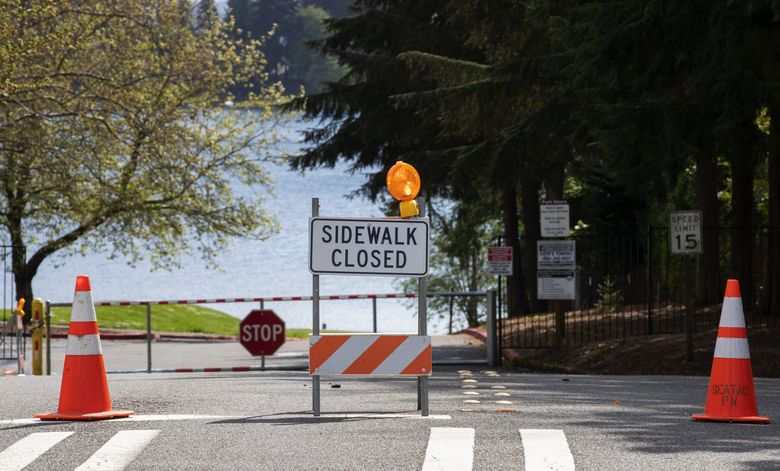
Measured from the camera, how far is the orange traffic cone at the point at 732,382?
980 cm

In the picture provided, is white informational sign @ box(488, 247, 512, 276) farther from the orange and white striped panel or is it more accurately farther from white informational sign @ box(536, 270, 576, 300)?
the orange and white striped panel

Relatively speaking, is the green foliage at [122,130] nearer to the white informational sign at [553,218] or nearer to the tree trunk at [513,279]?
the tree trunk at [513,279]

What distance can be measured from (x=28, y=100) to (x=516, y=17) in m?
9.46

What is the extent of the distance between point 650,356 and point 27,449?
13.1 meters

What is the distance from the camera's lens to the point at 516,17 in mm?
25625

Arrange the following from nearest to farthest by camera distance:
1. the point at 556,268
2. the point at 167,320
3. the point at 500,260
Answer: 1. the point at 556,268
2. the point at 500,260
3. the point at 167,320

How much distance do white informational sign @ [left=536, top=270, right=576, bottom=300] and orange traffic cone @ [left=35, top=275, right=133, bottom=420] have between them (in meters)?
12.3

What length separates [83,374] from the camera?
9820 millimetres

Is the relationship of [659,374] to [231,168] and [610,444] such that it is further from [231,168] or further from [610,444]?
[231,168]

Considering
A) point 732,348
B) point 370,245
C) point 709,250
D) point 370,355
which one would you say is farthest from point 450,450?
point 709,250

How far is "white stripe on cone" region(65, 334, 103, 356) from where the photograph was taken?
9.91 m

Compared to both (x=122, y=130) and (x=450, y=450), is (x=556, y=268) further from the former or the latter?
(x=450, y=450)

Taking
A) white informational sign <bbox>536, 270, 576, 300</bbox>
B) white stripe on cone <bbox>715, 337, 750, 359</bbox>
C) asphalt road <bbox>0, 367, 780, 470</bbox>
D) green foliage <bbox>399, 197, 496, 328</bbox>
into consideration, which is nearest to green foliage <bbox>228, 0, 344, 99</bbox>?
green foliage <bbox>399, 197, 496, 328</bbox>

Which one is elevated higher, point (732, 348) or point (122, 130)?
point (122, 130)
